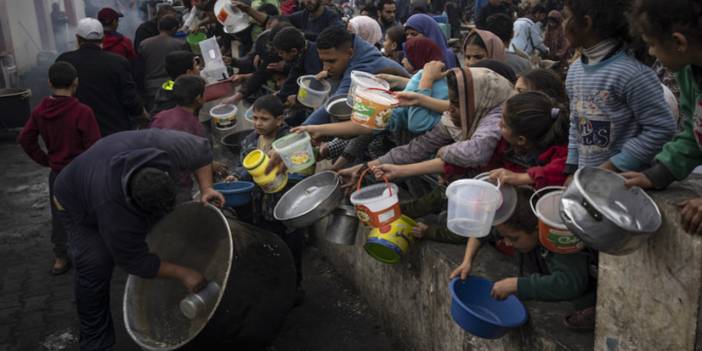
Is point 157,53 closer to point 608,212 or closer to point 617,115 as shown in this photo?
point 617,115

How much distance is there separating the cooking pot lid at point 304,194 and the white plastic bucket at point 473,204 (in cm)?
140

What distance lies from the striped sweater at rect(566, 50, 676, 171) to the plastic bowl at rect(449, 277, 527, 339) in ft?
2.41

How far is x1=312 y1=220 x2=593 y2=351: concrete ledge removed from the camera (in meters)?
3.30

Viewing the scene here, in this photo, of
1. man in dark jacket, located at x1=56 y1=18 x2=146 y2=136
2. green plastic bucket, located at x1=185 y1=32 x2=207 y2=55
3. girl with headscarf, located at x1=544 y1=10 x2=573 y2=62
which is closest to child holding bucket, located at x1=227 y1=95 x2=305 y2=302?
man in dark jacket, located at x1=56 y1=18 x2=146 y2=136

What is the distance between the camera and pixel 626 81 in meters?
2.96

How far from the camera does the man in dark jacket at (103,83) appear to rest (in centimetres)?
697

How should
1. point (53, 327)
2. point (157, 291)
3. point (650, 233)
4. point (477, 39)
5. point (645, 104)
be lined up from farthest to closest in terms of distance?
point (477, 39) → point (53, 327) → point (157, 291) → point (645, 104) → point (650, 233)

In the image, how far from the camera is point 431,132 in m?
4.25

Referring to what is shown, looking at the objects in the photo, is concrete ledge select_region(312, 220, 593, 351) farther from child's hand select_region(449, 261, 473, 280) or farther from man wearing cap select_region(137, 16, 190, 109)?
man wearing cap select_region(137, 16, 190, 109)

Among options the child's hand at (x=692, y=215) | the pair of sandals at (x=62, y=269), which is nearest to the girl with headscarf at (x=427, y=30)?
the pair of sandals at (x=62, y=269)

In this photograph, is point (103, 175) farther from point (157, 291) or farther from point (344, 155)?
point (344, 155)

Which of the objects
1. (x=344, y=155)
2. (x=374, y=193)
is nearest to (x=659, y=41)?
(x=374, y=193)

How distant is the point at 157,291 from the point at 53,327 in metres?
1.08

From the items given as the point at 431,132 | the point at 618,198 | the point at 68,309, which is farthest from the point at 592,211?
the point at 68,309
